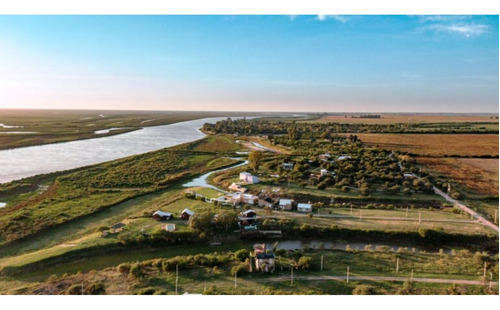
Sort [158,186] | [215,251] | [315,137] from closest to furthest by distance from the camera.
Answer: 1. [215,251]
2. [158,186]
3. [315,137]

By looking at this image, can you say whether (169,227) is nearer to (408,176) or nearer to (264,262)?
(264,262)

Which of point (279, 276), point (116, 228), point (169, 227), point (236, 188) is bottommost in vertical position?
point (279, 276)

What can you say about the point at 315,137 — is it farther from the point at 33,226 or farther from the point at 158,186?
the point at 33,226

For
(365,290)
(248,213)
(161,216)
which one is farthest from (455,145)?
(161,216)

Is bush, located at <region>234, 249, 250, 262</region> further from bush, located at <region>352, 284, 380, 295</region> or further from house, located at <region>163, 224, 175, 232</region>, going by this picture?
bush, located at <region>352, 284, 380, 295</region>

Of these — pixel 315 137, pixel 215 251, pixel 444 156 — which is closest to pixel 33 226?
pixel 215 251

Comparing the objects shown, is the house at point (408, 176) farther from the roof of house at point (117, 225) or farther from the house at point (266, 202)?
the roof of house at point (117, 225)

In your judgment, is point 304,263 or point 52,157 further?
point 52,157

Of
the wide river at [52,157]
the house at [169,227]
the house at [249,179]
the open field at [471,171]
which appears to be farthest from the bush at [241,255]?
the wide river at [52,157]
